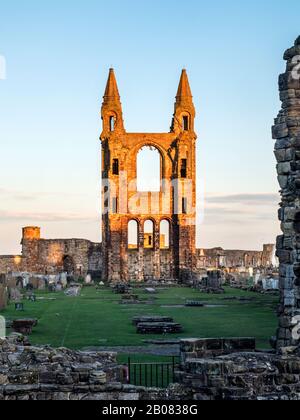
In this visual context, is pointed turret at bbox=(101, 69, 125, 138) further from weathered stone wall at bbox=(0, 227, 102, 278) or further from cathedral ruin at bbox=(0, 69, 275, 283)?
weathered stone wall at bbox=(0, 227, 102, 278)

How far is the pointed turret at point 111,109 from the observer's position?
65438 millimetres

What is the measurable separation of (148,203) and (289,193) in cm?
4829

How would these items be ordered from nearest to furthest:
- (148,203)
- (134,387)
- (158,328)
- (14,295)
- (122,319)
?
1. (134,387)
2. (158,328)
3. (122,319)
4. (14,295)
5. (148,203)

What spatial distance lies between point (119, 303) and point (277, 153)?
66.9 ft

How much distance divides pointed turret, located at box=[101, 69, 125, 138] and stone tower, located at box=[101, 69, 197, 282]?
8cm

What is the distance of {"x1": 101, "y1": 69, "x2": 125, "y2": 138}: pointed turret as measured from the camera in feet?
215

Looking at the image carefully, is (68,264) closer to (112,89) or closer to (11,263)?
(11,263)

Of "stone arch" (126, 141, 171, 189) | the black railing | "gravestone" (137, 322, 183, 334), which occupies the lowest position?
the black railing

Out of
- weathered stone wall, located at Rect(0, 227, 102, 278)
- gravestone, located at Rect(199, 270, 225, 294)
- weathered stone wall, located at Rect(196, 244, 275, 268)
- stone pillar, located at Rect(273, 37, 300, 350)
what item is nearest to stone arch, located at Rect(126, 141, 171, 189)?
weathered stone wall, located at Rect(0, 227, 102, 278)

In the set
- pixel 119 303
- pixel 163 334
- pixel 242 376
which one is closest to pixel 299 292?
pixel 242 376

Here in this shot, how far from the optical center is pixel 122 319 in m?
28.0

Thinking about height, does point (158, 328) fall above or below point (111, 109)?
below

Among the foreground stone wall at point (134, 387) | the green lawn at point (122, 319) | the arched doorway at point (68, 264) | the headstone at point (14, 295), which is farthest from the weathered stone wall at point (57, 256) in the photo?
the foreground stone wall at point (134, 387)
